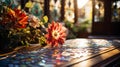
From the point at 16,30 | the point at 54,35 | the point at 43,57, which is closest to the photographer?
the point at 43,57

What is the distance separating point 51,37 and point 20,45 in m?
0.26

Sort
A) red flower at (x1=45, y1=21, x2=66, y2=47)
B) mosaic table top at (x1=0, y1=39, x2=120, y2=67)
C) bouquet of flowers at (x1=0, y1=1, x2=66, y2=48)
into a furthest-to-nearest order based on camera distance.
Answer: red flower at (x1=45, y1=21, x2=66, y2=47)
bouquet of flowers at (x1=0, y1=1, x2=66, y2=48)
mosaic table top at (x1=0, y1=39, x2=120, y2=67)

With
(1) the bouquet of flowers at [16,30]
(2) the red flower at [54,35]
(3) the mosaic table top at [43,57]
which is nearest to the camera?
(3) the mosaic table top at [43,57]

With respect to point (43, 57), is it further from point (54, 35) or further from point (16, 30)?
point (54, 35)

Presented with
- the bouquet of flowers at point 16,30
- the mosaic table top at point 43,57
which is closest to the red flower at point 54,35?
the bouquet of flowers at point 16,30

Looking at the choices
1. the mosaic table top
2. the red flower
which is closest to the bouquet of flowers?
the red flower

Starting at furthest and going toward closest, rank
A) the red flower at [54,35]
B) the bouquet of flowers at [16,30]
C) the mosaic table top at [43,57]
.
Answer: the red flower at [54,35] → the bouquet of flowers at [16,30] → the mosaic table top at [43,57]

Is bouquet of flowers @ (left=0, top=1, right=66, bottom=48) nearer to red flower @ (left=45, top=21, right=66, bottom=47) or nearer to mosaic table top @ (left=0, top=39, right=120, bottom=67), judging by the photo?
red flower @ (left=45, top=21, right=66, bottom=47)

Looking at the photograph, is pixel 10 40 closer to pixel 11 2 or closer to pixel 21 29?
pixel 21 29

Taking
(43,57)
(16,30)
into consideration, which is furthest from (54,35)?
(43,57)

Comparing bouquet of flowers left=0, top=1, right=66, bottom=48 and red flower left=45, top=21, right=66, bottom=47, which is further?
red flower left=45, top=21, right=66, bottom=47

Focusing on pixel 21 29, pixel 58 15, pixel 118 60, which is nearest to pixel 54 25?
pixel 21 29

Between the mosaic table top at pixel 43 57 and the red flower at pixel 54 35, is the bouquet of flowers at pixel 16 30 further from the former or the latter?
→ the mosaic table top at pixel 43 57

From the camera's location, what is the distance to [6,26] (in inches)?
74.5
